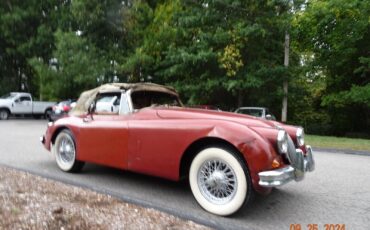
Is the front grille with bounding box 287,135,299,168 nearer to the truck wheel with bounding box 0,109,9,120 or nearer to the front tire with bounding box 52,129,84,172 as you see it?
the front tire with bounding box 52,129,84,172

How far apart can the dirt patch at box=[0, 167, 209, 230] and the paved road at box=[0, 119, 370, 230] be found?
21 cm

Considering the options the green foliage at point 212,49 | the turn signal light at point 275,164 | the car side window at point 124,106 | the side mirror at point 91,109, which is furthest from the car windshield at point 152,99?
the green foliage at point 212,49

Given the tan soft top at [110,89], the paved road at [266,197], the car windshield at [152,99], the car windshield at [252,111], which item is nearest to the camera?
the paved road at [266,197]

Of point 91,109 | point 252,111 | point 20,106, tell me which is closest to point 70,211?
point 91,109

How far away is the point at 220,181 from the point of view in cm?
417

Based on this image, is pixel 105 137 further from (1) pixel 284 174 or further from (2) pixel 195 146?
(1) pixel 284 174

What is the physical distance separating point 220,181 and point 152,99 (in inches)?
84.1

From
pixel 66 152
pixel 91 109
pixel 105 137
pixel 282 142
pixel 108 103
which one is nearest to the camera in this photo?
pixel 282 142

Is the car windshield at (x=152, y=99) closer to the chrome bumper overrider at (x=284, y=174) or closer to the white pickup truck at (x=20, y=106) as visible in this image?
the chrome bumper overrider at (x=284, y=174)

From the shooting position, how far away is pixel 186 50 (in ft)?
60.2

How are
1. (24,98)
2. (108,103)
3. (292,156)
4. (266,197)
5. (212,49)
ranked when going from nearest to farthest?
(292,156), (266,197), (108,103), (212,49), (24,98)

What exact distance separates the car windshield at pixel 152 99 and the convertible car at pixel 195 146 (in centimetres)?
2

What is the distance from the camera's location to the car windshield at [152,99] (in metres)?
5.53

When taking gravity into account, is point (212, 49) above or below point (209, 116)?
above
